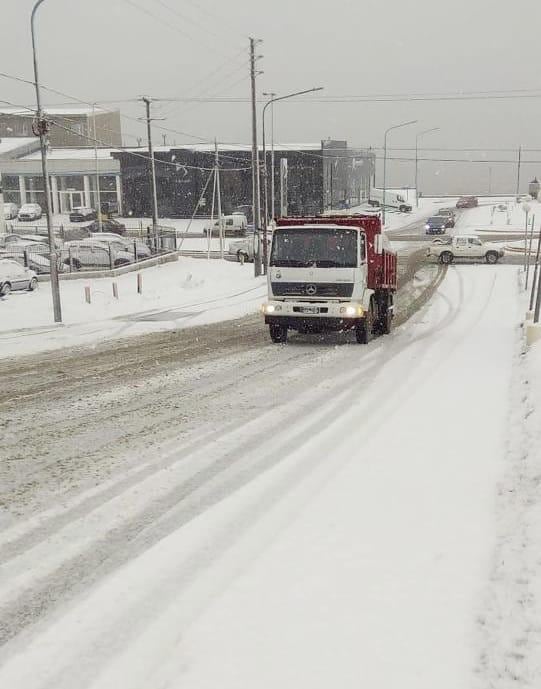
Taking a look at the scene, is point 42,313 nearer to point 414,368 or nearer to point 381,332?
point 381,332

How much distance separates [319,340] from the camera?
15789mm

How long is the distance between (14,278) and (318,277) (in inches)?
571

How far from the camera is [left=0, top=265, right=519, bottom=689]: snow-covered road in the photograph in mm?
3828

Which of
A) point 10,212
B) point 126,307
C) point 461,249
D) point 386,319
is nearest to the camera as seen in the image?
point 386,319

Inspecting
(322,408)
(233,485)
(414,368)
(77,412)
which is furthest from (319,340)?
(233,485)

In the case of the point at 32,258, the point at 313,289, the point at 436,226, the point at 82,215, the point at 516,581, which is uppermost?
the point at 82,215

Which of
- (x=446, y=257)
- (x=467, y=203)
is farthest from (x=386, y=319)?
(x=467, y=203)

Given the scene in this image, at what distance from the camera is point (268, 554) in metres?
5.09

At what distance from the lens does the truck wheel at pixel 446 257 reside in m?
38.8

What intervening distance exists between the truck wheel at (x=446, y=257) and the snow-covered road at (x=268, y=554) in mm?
30726

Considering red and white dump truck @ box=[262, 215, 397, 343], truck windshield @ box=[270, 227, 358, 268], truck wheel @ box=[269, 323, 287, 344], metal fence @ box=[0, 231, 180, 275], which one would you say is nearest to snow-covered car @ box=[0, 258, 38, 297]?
metal fence @ box=[0, 231, 180, 275]

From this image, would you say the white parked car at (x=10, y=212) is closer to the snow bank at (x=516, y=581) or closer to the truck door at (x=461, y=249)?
the truck door at (x=461, y=249)

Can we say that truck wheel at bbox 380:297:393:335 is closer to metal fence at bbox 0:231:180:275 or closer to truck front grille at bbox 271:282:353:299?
truck front grille at bbox 271:282:353:299

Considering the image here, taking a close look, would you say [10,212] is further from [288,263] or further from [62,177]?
[288,263]
